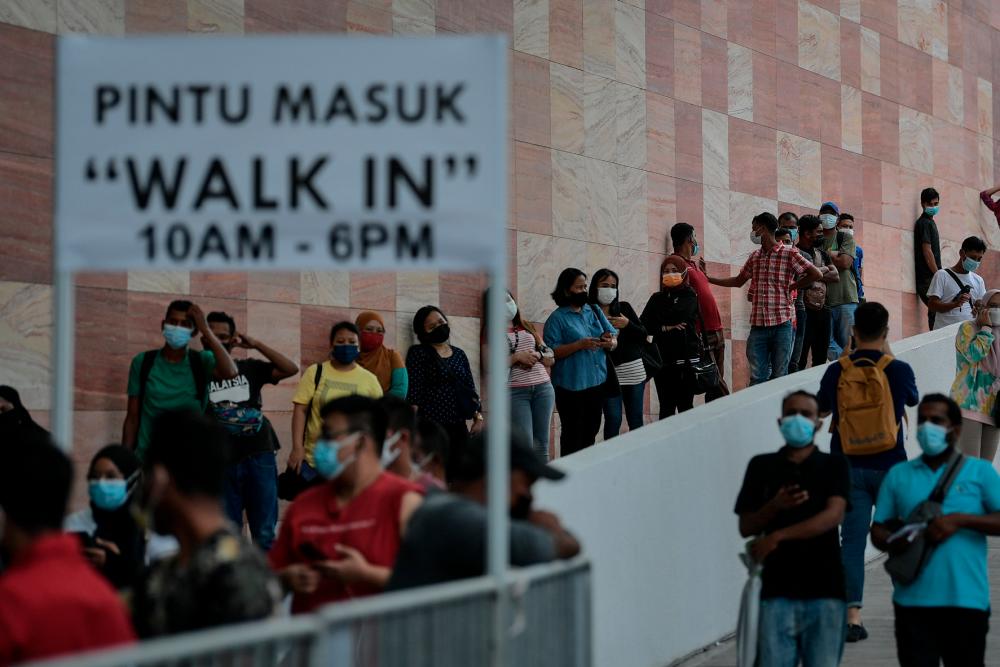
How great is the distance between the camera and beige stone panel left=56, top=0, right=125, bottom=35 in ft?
37.2

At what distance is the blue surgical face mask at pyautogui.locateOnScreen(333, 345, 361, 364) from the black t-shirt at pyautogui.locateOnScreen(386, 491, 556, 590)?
5.63 meters

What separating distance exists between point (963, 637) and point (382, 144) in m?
3.99

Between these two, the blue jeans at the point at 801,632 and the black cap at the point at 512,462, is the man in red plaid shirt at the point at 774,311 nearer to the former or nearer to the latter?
the blue jeans at the point at 801,632

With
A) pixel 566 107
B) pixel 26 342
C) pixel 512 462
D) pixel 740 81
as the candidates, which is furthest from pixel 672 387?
pixel 512 462

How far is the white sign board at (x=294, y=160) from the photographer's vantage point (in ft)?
14.4

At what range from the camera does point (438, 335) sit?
37.6ft

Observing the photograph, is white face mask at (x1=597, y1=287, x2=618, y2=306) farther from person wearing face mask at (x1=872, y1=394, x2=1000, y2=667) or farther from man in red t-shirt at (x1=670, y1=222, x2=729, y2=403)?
person wearing face mask at (x1=872, y1=394, x2=1000, y2=667)

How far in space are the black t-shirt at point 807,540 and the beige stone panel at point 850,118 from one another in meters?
13.9

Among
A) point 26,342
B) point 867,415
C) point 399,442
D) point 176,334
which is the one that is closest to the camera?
point 399,442

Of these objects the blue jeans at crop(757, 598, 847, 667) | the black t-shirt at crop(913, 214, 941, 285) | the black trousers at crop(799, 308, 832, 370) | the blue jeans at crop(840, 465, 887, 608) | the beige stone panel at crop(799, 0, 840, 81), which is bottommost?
the blue jeans at crop(757, 598, 847, 667)

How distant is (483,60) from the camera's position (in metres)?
4.41

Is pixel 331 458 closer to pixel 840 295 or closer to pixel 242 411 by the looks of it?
pixel 242 411

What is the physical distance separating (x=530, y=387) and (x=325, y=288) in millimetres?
2132

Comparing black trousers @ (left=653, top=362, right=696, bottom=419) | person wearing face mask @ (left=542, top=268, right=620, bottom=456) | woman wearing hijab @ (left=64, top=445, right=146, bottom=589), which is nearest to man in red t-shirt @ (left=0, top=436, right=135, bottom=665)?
woman wearing hijab @ (left=64, top=445, right=146, bottom=589)
